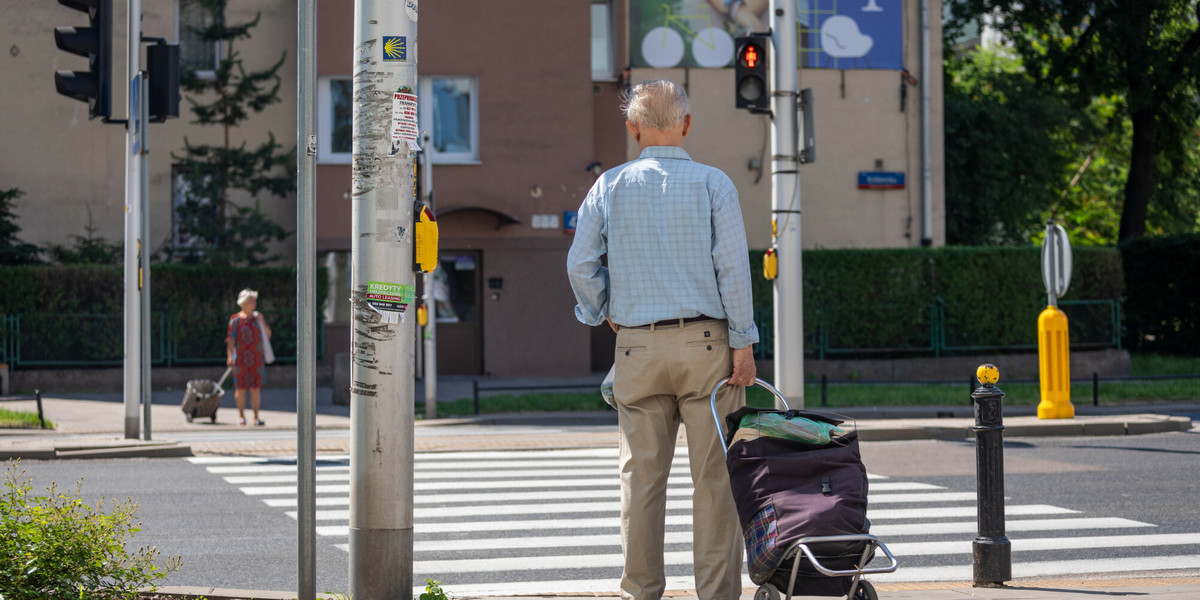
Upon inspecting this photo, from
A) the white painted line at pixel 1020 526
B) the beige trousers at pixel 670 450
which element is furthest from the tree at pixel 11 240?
the beige trousers at pixel 670 450

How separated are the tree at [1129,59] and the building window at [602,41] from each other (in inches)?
425

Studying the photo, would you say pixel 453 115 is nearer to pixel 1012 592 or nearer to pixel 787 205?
pixel 787 205

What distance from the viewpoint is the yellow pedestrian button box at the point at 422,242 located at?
5020 millimetres

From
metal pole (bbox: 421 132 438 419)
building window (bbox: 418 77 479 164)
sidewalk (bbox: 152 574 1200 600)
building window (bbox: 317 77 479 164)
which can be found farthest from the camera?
building window (bbox: 418 77 479 164)

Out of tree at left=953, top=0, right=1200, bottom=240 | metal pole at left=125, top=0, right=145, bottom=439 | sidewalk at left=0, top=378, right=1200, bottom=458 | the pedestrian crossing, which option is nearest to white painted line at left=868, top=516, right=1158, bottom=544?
the pedestrian crossing

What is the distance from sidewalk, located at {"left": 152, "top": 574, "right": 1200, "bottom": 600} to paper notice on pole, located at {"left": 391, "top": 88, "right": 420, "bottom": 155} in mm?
2094

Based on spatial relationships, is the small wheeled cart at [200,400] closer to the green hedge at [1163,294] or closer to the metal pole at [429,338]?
the metal pole at [429,338]

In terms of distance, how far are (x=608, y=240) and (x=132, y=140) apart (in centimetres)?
979

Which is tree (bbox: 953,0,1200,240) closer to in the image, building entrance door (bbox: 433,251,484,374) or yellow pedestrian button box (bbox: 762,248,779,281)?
building entrance door (bbox: 433,251,484,374)

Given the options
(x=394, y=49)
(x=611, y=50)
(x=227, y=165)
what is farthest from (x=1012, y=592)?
(x=611, y=50)

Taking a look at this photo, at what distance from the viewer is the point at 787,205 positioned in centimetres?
1353

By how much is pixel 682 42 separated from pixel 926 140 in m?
5.39

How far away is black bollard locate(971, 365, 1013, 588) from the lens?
20.9ft

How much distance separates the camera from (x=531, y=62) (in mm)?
24953
